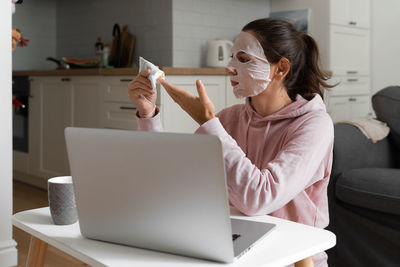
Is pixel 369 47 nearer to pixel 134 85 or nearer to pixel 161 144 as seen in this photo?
pixel 134 85

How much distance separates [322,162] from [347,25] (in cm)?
349

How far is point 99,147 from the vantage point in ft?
2.72

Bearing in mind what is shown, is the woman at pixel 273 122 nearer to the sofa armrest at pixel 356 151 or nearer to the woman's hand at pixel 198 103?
the woman's hand at pixel 198 103

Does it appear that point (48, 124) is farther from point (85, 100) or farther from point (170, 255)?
point (170, 255)

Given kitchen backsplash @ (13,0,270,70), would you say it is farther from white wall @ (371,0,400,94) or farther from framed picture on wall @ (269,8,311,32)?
white wall @ (371,0,400,94)

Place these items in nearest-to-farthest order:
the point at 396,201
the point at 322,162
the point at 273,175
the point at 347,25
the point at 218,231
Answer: the point at 218,231 < the point at 273,175 < the point at 322,162 < the point at 396,201 < the point at 347,25

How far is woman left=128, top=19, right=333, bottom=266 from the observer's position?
1050 millimetres

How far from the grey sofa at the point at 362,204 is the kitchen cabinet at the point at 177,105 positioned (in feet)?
3.40

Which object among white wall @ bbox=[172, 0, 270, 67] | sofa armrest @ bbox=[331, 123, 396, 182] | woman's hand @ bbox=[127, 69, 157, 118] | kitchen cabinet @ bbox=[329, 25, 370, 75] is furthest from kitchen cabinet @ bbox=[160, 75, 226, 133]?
woman's hand @ bbox=[127, 69, 157, 118]

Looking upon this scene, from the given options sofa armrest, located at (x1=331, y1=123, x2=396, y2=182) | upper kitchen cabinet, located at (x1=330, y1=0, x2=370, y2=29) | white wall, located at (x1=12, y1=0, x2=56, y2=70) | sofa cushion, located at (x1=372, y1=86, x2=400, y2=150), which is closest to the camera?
sofa armrest, located at (x1=331, y1=123, x2=396, y2=182)

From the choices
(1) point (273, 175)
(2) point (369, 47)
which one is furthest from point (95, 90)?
(1) point (273, 175)

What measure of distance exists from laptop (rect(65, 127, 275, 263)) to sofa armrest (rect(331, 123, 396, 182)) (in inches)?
64.7

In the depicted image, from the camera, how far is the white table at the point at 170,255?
806 mm

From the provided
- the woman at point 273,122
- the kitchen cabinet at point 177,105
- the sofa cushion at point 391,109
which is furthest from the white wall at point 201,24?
the woman at point 273,122
